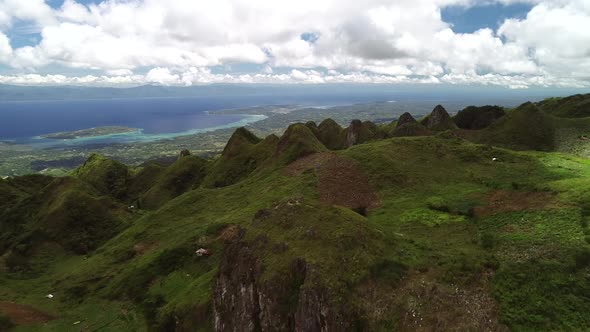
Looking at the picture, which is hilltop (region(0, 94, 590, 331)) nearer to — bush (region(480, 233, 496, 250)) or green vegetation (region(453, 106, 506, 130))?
bush (region(480, 233, 496, 250))

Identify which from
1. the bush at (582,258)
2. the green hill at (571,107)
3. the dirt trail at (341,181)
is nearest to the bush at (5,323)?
the dirt trail at (341,181)

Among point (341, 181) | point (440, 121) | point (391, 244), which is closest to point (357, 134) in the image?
point (440, 121)

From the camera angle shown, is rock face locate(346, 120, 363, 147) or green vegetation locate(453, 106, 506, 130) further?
green vegetation locate(453, 106, 506, 130)

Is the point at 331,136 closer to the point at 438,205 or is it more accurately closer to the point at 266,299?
the point at 438,205

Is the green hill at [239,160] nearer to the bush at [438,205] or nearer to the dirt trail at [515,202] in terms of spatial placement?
the bush at [438,205]

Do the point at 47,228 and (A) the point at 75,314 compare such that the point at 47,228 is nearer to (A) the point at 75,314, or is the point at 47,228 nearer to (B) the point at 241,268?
(A) the point at 75,314

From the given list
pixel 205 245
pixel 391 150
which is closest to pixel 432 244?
pixel 205 245

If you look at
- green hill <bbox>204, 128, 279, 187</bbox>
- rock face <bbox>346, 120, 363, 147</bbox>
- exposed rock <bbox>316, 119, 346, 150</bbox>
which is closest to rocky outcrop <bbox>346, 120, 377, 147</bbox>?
rock face <bbox>346, 120, 363, 147</bbox>
